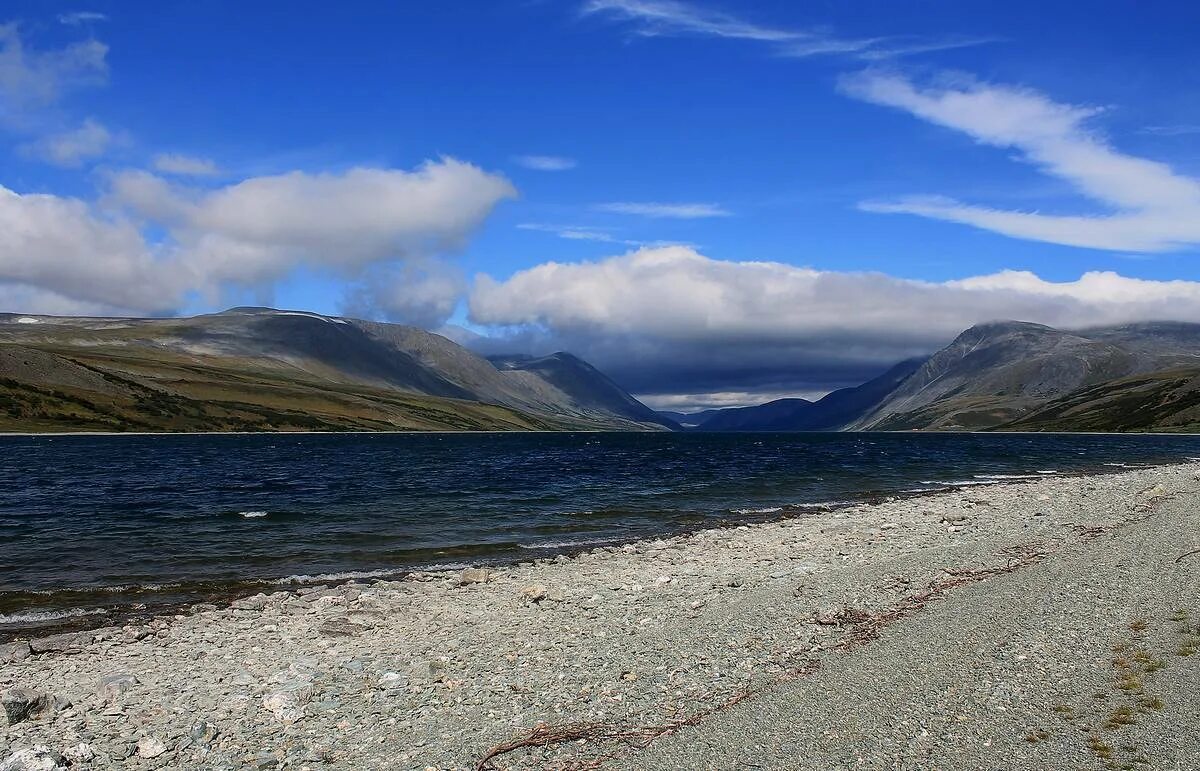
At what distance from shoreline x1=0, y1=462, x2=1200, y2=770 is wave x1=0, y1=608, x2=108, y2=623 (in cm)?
392

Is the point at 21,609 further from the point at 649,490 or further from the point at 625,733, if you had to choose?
the point at 649,490

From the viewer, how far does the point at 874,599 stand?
907 inches

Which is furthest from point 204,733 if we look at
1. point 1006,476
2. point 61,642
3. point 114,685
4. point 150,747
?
point 1006,476

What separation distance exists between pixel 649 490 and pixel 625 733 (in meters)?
56.4

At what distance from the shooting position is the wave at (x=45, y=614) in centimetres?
2444

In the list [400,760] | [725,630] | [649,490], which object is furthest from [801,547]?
[649,490]

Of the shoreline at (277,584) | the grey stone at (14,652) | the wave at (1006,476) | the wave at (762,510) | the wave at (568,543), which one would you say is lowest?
the wave at (1006,476)

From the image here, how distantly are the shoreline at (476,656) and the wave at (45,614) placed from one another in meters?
3.92

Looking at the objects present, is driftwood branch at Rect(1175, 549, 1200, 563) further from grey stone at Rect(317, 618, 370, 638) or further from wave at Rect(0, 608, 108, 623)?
wave at Rect(0, 608, 108, 623)

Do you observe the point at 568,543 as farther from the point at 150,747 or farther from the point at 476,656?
the point at 150,747

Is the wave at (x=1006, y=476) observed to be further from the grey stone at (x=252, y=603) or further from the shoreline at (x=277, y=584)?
the grey stone at (x=252, y=603)

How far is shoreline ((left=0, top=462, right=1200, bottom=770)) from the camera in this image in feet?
46.7

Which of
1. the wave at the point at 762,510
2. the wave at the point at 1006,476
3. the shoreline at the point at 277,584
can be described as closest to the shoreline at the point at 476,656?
the shoreline at the point at 277,584

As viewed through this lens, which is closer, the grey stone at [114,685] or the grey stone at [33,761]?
the grey stone at [33,761]
